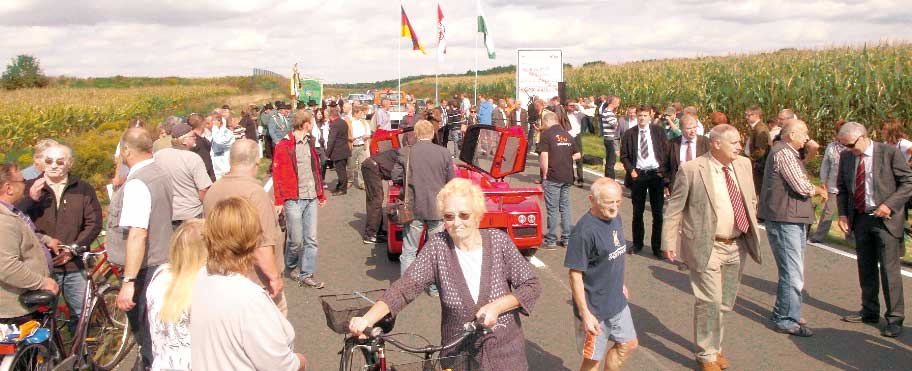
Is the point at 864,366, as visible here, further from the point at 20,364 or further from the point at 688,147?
the point at 20,364

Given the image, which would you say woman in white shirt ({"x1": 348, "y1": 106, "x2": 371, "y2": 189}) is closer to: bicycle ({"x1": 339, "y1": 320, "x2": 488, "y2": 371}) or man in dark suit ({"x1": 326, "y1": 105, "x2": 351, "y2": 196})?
man in dark suit ({"x1": 326, "y1": 105, "x2": 351, "y2": 196})

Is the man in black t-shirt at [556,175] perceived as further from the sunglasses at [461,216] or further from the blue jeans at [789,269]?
the sunglasses at [461,216]

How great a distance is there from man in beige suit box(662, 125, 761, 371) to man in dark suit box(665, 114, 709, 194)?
3412 mm

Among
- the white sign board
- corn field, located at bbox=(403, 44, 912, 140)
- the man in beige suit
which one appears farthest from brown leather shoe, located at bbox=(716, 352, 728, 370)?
the white sign board

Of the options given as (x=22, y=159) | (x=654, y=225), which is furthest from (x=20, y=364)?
(x=22, y=159)

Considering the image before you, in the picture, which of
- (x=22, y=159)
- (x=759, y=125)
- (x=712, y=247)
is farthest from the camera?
(x=22, y=159)

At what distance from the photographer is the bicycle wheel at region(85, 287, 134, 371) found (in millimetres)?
6203

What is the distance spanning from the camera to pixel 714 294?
6.06 meters

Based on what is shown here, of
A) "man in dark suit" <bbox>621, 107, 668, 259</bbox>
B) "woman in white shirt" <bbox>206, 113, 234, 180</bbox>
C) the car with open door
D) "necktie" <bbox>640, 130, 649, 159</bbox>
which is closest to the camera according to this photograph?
the car with open door

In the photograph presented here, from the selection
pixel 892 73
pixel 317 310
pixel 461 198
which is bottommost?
pixel 317 310

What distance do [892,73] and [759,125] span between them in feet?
27.7

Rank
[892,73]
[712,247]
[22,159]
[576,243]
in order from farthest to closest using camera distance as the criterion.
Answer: [892,73] < [22,159] < [712,247] < [576,243]

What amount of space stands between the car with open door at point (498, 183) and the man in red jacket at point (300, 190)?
1.04 meters

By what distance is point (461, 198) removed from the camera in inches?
156
